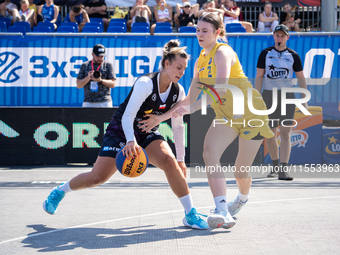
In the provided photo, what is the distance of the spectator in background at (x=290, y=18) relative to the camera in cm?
1298

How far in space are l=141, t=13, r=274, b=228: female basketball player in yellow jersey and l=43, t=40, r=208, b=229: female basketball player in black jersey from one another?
15cm

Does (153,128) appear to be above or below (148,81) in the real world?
below

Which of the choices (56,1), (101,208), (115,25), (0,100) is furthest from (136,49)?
(101,208)

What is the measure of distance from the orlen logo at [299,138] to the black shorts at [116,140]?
481 cm

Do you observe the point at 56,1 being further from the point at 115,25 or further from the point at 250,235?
the point at 250,235

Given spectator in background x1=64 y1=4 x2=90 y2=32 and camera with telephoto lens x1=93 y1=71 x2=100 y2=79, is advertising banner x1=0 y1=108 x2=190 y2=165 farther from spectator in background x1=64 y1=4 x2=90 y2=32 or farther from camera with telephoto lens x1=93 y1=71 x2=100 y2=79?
spectator in background x1=64 y1=4 x2=90 y2=32

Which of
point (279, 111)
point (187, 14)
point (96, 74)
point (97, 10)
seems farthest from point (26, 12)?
point (279, 111)

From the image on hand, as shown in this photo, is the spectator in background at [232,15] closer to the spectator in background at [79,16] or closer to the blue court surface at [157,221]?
the spectator in background at [79,16]

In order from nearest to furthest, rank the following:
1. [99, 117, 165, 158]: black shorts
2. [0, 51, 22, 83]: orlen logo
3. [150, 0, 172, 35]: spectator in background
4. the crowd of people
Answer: [99, 117, 165, 158]: black shorts, [0, 51, 22, 83]: orlen logo, the crowd of people, [150, 0, 172, 35]: spectator in background

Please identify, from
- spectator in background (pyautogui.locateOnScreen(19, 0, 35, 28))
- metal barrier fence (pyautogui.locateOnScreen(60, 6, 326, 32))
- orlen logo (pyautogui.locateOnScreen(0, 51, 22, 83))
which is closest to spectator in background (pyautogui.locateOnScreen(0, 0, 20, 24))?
spectator in background (pyautogui.locateOnScreen(19, 0, 35, 28))

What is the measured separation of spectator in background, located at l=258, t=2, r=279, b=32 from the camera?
41.4 ft

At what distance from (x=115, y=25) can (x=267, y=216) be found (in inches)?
359

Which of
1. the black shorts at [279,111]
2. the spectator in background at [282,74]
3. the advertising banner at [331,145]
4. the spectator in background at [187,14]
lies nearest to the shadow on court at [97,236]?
the spectator in background at [282,74]

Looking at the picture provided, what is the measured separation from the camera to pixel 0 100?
10.6 metres
